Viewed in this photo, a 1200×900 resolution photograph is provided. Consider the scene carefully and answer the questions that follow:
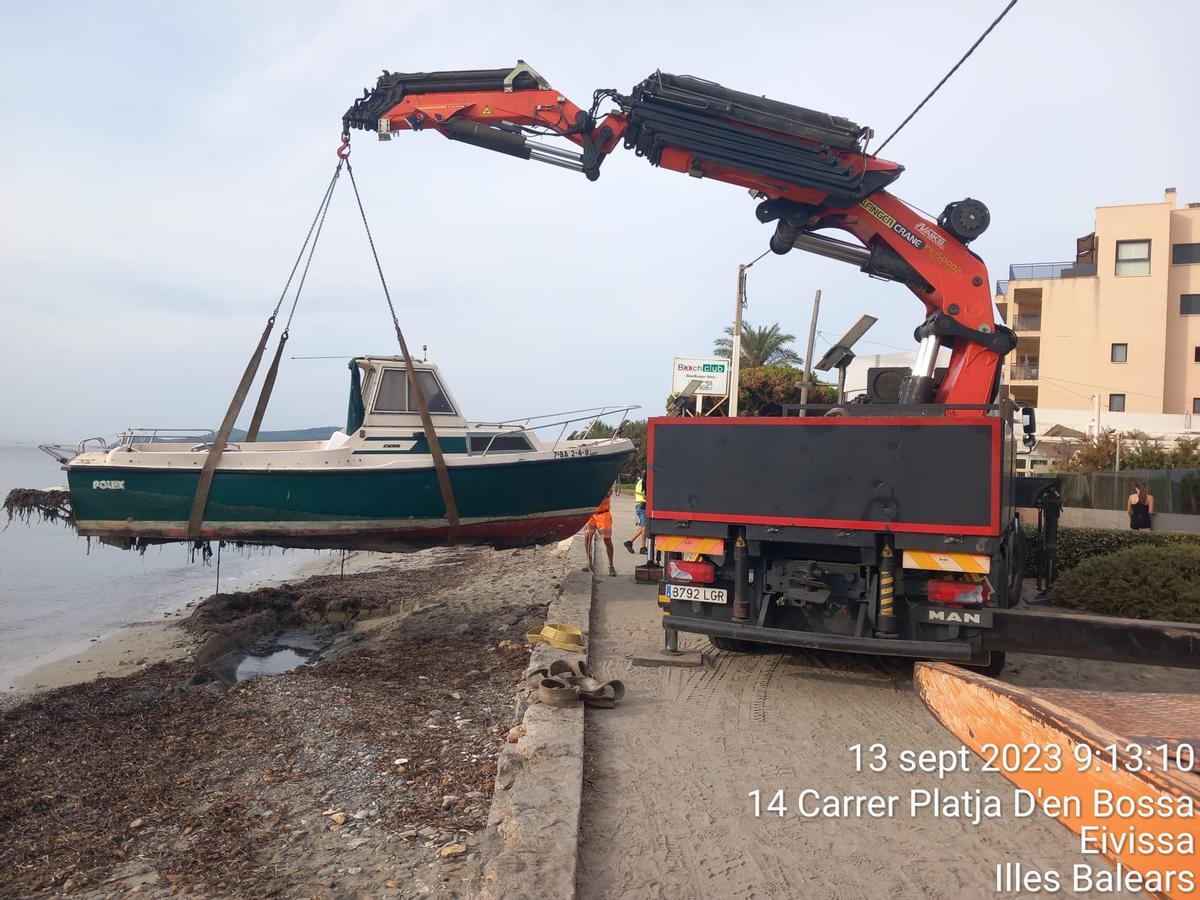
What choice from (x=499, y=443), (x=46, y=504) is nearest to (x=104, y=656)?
(x=46, y=504)

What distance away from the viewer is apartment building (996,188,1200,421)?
31422mm

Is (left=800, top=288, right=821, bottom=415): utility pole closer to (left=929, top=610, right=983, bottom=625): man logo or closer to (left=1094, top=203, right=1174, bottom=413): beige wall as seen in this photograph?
(left=929, top=610, right=983, bottom=625): man logo

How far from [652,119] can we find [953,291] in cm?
322

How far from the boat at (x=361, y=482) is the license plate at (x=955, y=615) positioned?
5903mm

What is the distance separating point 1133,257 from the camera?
32.0 meters

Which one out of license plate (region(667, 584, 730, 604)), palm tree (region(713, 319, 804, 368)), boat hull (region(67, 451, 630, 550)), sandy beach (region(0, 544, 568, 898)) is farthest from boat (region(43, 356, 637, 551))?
palm tree (region(713, 319, 804, 368))

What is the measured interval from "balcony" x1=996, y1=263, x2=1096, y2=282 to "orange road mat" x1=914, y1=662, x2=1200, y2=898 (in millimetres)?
34875

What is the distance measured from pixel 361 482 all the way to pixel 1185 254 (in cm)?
3355

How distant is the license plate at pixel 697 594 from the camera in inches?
250

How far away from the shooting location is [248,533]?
1011 cm

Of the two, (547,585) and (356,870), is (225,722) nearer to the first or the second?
(356,870)

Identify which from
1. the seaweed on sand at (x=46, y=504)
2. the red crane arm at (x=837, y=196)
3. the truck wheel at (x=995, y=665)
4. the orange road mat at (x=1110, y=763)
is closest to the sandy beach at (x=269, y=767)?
the seaweed on sand at (x=46, y=504)

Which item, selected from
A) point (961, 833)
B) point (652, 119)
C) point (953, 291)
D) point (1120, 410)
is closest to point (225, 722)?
point (961, 833)

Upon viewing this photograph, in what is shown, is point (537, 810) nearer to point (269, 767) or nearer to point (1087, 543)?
point (269, 767)
